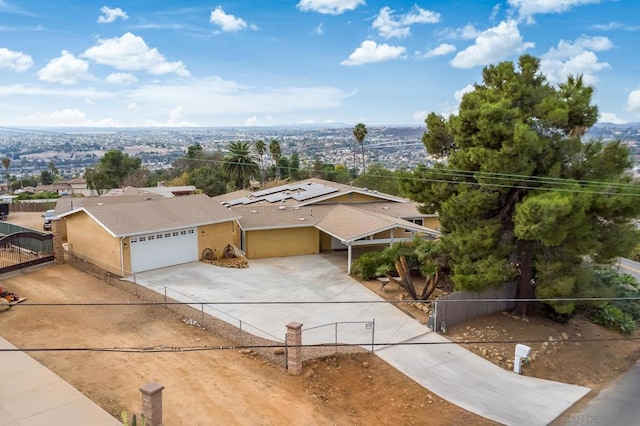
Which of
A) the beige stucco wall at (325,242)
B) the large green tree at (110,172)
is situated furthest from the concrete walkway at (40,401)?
the large green tree at (110,172)

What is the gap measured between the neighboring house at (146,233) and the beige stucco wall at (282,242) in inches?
49.9

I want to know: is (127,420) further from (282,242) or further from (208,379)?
(282,242)

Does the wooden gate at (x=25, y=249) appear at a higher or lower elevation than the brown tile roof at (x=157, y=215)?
lower

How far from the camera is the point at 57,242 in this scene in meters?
23.0

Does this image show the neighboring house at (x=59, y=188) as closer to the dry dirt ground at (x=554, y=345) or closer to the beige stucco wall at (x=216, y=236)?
the beige stucco wall at (x=216, y=236)

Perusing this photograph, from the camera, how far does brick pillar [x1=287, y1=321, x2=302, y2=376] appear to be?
12.8m

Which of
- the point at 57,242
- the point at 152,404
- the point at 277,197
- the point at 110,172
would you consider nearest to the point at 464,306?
the point at 152,404

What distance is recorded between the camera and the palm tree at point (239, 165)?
1981 inches

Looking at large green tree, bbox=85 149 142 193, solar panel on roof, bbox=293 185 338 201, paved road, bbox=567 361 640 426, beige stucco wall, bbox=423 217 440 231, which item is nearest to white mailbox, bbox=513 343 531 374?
paved road, bbox=567 361 640 426

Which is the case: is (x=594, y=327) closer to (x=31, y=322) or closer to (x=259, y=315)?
(x=259, y=315)

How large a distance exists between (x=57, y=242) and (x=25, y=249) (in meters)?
1.81

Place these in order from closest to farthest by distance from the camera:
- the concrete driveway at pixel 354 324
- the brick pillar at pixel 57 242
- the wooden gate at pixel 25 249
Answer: the concrete driveway at pixel 354 324 < the wooden gate at pixel 25 249 < the brick pillar at pixel 57 242

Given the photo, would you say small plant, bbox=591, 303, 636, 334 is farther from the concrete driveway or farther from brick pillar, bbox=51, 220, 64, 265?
brick pillar, bbox=51, 220, 64, 265

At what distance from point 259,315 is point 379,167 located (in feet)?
115
